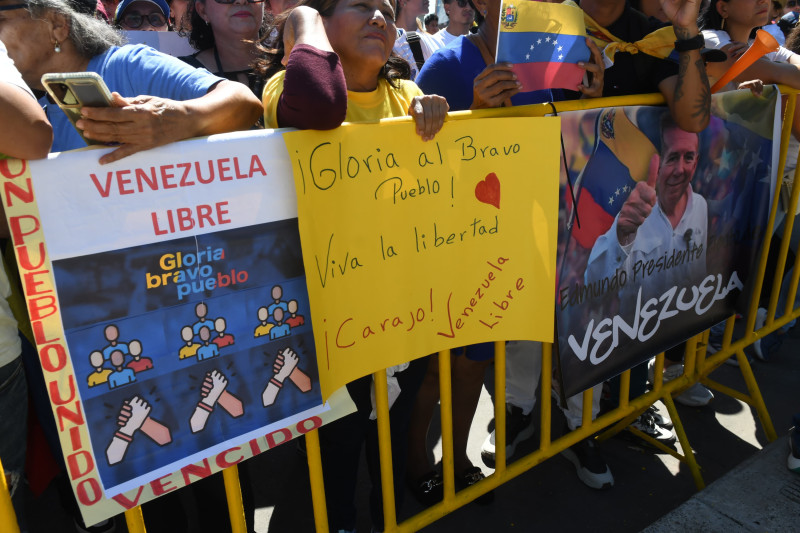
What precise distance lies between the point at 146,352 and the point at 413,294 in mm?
765

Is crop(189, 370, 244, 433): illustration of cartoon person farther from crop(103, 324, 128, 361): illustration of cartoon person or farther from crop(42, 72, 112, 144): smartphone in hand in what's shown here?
crop(42, 72, 112, 144): smartphone in hand

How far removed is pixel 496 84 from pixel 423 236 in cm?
59

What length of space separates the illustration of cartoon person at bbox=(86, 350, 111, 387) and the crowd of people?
0.30 meters

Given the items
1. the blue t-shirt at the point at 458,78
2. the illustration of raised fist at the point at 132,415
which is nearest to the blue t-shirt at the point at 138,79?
the illustration of raised fist at the point at 132,415

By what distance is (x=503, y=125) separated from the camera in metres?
1.89

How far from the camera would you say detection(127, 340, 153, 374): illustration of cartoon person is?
4.65 feet

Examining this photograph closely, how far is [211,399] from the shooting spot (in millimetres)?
1555

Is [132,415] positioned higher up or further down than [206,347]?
further down

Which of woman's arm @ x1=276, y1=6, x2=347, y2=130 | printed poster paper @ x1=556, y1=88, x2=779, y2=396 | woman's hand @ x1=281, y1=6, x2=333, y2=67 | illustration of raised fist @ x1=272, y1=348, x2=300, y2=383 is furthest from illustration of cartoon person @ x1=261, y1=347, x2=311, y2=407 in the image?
printed poster paper @ x1=556, y1=88, x2=779, y2=396

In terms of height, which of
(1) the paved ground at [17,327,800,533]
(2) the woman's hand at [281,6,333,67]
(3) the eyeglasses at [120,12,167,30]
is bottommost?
(1) the paved ground at [17,327,800,533]

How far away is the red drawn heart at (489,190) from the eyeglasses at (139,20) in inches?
129

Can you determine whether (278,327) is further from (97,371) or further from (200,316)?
(97,371)

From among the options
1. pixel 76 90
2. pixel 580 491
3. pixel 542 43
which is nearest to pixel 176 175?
pixel 76 90

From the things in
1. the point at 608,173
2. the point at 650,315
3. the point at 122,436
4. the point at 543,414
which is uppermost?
the point at 608,173
